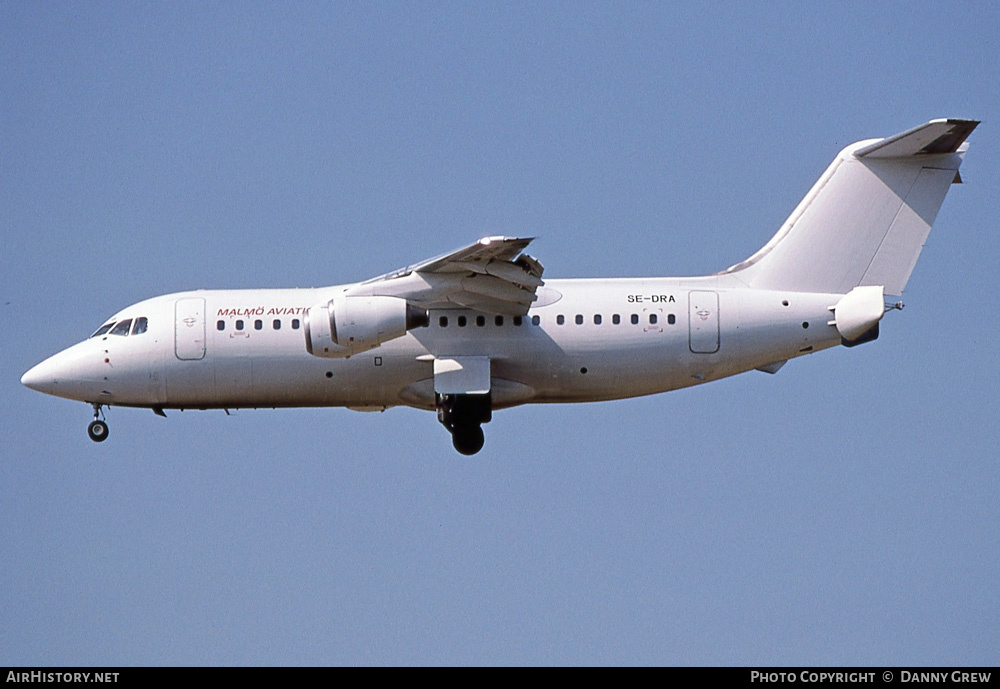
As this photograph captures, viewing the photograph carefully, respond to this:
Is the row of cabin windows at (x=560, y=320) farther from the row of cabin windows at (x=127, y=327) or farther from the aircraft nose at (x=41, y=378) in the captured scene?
the aircraft nose at (x=41, y=378)

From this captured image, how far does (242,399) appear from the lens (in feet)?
86.8

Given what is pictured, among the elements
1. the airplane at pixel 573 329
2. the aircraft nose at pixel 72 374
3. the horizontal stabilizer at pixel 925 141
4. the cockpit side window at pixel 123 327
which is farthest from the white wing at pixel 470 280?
the horizontal stabilizer at pixel 925 141

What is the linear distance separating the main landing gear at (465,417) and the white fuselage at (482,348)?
379 mm

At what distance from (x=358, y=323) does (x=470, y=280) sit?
1869mm

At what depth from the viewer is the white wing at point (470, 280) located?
24219 mm

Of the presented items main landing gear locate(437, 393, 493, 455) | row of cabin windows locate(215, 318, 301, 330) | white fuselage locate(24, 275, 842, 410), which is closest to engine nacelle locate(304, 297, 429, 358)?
white fuselage locate(24, 275, 842, 410)

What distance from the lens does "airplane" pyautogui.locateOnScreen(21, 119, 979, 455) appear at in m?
25.5

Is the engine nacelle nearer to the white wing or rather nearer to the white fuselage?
the white wing

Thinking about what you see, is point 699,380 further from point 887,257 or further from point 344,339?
point 344,339

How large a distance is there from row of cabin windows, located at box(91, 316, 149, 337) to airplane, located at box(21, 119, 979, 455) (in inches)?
1.4

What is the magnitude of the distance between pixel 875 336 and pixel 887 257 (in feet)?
4.80

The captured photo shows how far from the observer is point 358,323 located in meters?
24.3
